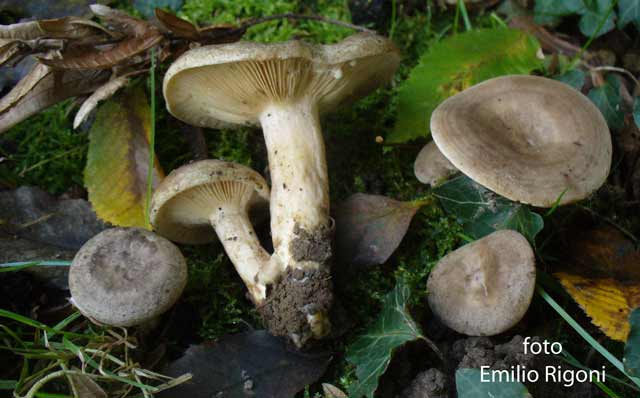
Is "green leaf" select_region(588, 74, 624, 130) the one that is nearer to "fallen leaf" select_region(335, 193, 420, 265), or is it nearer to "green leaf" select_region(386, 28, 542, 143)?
"green leaf" select_region(386, 28, 542, 143)

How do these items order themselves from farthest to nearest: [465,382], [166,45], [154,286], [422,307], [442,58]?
[442,58], [166,45], [422,307], [154,286], [465,382]

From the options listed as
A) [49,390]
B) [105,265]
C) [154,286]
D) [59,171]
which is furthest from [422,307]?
[59,171]

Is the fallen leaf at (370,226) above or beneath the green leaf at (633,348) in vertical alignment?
above

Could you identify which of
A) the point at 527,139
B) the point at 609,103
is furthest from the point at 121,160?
the point at 609,103

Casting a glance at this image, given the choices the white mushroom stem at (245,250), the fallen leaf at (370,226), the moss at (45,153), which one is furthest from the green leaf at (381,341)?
the moss at (45,153)

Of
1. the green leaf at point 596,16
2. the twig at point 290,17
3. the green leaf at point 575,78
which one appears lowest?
the green leaf at point 575,78

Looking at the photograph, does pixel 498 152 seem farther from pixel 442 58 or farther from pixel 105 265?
pixel 105 265

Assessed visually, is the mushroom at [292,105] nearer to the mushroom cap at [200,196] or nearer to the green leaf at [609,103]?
the mushroom cap at [200,196]

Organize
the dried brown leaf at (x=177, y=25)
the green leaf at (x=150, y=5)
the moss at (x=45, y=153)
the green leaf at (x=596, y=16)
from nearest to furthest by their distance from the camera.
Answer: the dried brown leaf at (x=177, y=25) < the moss at (x=45, y=153) < the green leaf at (x=596, y=16) < the green leaf at (x=150, y=5)
